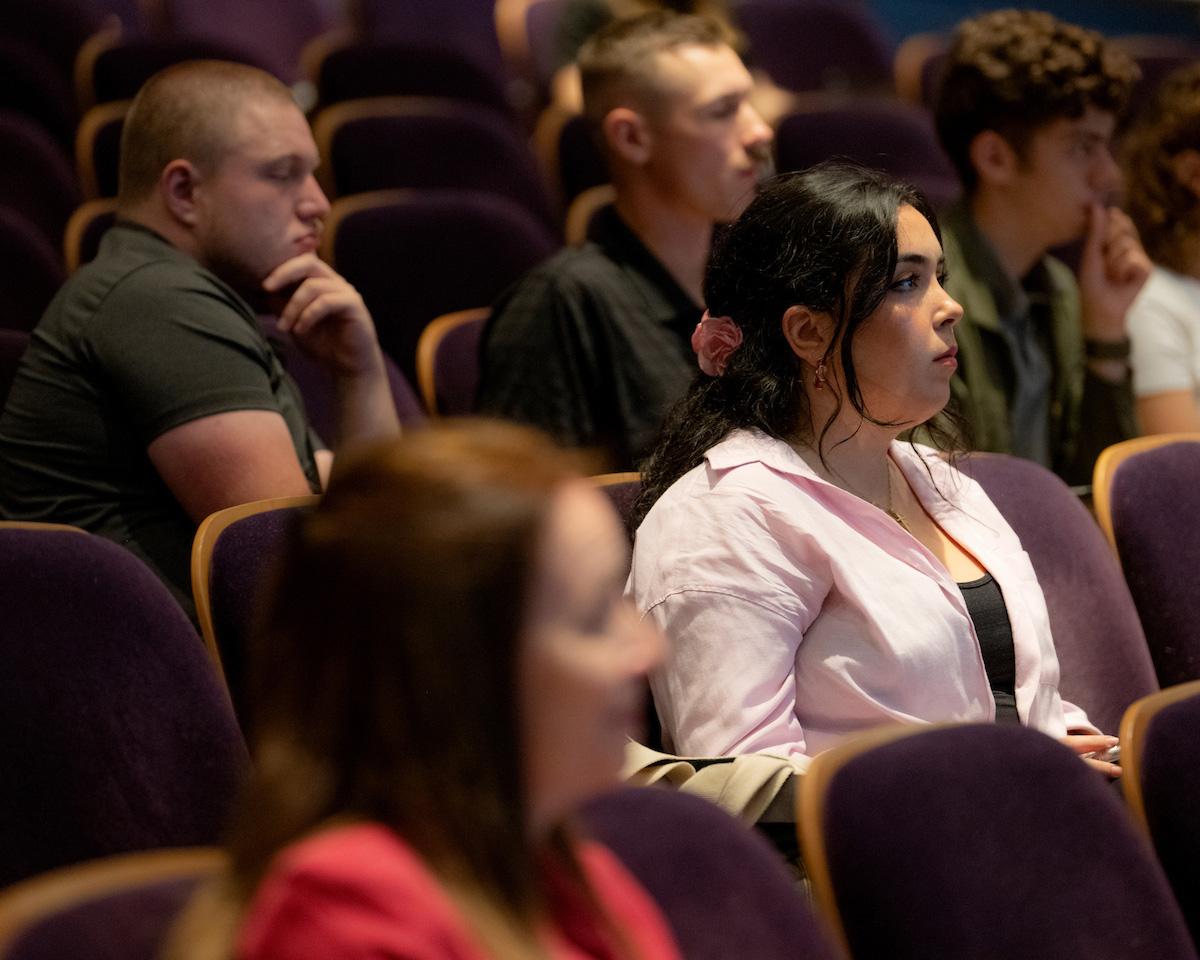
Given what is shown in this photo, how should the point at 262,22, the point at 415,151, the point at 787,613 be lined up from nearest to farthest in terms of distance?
the point at 787,613, the point at 415,151, the point at 262,22

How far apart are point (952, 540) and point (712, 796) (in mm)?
421

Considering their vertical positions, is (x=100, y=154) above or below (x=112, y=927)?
below

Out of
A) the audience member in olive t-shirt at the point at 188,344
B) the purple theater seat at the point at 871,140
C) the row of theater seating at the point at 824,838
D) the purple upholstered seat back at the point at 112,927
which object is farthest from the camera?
the purple theater seat at the point at 871,140

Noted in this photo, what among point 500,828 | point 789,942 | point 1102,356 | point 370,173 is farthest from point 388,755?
point 370,173

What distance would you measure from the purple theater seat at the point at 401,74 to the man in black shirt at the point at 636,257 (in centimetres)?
98

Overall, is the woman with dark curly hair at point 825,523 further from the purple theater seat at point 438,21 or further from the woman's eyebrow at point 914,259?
the purple theater seat at point 438,21

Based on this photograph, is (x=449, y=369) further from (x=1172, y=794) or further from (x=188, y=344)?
(x=1172, y=794)

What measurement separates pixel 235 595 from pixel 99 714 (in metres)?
0.20

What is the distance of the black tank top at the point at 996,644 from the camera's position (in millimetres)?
1510

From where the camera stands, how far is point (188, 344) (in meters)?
1.65

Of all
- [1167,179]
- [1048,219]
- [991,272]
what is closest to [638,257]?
[991,272]

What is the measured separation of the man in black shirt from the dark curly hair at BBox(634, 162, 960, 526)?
0.34 m

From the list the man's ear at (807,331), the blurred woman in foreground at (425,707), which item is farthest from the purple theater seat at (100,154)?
the blurred woman in foreground at (425,707)

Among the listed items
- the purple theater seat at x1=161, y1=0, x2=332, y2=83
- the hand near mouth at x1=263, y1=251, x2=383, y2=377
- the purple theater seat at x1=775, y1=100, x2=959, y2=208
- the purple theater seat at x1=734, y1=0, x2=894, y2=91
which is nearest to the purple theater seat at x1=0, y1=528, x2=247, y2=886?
the hand near mouth at x1=263, y1=251, x2=383, y2=377
